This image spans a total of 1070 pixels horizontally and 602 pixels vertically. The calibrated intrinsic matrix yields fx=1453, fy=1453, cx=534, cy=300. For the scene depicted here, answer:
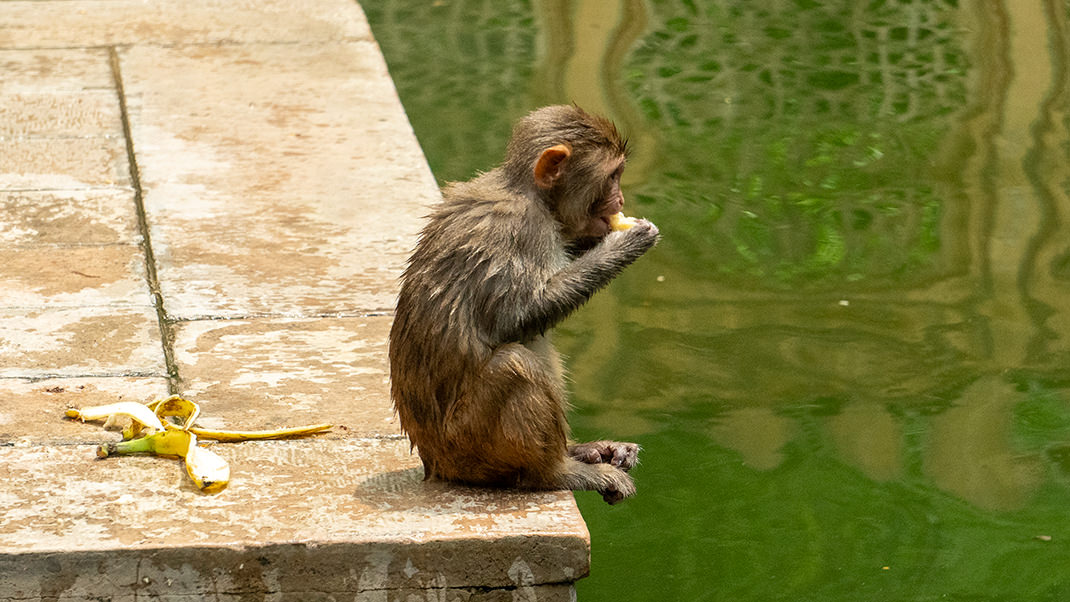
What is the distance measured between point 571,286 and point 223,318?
1.96 metres

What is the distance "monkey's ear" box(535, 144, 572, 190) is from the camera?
3.65 m

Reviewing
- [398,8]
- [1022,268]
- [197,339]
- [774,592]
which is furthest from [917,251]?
[398,8]

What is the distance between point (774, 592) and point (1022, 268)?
2.92m

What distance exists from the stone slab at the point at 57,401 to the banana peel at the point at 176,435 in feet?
0.23

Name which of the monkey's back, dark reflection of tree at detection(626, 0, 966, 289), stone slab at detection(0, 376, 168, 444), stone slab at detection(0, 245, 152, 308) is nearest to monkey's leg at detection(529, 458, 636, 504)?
the monkey's back

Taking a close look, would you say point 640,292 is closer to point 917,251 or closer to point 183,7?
point 917,251

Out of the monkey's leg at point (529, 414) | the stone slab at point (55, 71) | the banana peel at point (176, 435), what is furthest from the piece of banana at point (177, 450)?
the stone slab at point (55, 71)

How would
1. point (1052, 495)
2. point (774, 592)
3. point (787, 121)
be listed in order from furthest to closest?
1. point (787, 121)
2. point (1052, 495)
3. point (774, 592)

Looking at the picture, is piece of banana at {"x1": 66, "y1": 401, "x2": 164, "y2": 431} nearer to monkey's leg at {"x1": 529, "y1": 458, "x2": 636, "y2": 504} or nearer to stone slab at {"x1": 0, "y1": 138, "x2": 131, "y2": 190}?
monkey's leg at {"x1": 529, "y1": 458, "x2": 636, "y2": 504}

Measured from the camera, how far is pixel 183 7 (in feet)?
33.4

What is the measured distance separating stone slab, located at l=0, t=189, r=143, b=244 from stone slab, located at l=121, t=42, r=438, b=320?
0.12m

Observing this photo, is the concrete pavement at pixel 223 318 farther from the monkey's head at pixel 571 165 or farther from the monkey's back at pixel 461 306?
the monkey's head at pixel 571 165

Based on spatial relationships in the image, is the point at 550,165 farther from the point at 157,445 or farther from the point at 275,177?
the point at 275,177

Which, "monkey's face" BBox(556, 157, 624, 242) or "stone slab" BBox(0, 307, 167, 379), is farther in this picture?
"stone slab" BBox(0, 307, 167, 379)
